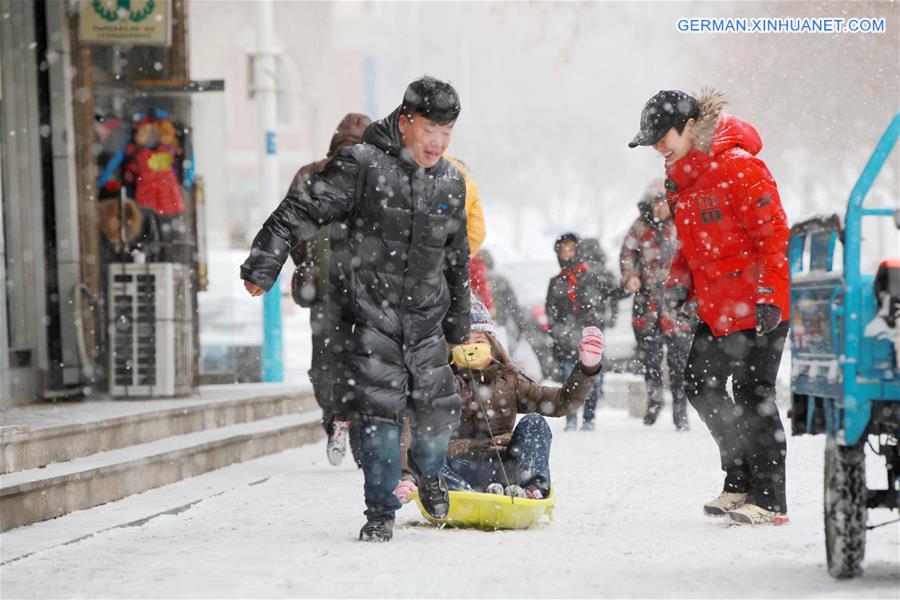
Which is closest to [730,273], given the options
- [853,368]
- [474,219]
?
[853,368]

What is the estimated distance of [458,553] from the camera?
236 inches

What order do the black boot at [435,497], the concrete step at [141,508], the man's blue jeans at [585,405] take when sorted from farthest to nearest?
the man's blue jeans at [585,405] < the concrete step at [141,508] < the black boot at [435,497]

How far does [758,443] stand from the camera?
6.66 metres

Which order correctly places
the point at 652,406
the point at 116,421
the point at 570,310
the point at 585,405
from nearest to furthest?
the point at 116,421, the point at 585,405, the point at 570,310, the point at 652,406

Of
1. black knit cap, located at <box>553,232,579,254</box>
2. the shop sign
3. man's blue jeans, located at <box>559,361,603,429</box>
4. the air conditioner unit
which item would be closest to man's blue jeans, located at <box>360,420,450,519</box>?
the air conditioner unit

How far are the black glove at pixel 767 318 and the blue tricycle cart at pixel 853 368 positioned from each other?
1.04 m

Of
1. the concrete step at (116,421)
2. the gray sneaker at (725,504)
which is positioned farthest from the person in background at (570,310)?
the gray sneaker at (725,504)

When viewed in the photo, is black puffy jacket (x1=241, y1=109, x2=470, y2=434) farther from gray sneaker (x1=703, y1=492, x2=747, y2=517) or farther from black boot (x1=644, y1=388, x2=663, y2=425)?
black boot (x1=644, y1=388, x2=663, y2=425)

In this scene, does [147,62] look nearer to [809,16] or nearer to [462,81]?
[809,16]

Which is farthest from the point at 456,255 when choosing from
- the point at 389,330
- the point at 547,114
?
the point at 547,114

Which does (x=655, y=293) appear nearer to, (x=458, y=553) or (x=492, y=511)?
(x=492, y=511)

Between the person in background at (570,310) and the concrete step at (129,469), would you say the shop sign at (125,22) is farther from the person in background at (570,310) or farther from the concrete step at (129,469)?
the person in background at (570,310)

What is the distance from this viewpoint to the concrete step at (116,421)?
314 inches

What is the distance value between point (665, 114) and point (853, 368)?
2174mm
